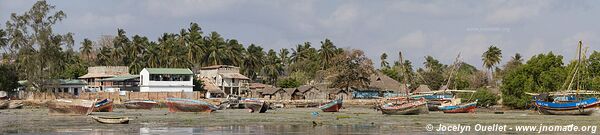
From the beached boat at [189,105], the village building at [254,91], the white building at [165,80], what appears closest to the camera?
the beached boat at [189,105]

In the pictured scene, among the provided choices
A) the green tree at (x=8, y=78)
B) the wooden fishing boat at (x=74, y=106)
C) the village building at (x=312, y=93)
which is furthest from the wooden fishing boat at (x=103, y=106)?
the village building at (x=312, y=93)

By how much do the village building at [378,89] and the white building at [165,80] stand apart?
2482 centimetres

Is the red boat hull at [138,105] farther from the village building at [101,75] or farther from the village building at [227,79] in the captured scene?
the village building at [227,79]

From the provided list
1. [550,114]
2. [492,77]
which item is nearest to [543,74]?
[550,114]

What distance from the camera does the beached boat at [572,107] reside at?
59.1 m

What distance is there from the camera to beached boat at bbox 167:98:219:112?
2514 inches

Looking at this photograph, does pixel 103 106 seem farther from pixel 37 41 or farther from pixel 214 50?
pixel 214 50

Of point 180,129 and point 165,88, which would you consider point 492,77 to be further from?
point 180,129

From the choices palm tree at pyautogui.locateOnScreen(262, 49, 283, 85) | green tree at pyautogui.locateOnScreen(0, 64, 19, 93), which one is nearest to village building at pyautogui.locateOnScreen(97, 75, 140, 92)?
green tree at pyautogui.locateOnScreen(0, 64, 19, 93)

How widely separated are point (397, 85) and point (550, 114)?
61237 millimetres

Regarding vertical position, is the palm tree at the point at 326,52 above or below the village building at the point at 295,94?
above

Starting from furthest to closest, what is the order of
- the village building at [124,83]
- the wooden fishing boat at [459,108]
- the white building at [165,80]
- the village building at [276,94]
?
1. the village building at [276,94]
2. the village building at [124,83]
3. the white building at [165,80]
4. the wooden fishing boat at [459,108]

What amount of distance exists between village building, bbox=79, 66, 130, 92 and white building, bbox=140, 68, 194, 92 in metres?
7.97

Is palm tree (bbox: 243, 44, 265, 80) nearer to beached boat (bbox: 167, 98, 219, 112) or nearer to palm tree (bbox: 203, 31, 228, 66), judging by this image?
palm tree (bbox: 203, 31, 228, 66)
